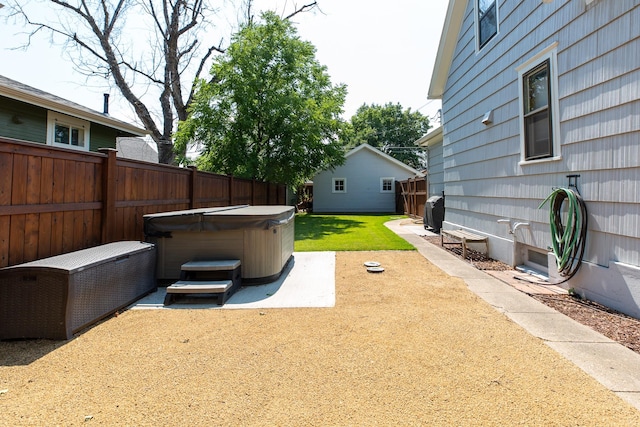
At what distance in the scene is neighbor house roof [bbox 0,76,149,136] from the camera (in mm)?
6620

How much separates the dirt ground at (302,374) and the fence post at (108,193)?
135cm

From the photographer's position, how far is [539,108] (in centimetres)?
450

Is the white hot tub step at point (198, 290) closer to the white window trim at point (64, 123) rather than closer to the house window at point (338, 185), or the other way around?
the white window trim at point (64, 123)

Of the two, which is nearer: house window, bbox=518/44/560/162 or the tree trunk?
house window, bbox=518/44/560/162

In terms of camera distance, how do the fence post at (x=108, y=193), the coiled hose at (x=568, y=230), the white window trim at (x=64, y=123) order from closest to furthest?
1. the coiled hose at (x=568, y=230)
2. the fence post at (x=108, y=193)
3. the white window trim at (x=64, y=123)

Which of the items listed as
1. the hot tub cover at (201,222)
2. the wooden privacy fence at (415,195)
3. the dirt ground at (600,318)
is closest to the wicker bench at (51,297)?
the hot tub cover at (201,222)

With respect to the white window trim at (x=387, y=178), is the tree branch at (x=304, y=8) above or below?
above

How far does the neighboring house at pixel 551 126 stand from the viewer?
3.15m

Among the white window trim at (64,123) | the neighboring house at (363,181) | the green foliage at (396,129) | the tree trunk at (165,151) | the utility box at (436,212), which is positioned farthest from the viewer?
the green foliage at (396,129)

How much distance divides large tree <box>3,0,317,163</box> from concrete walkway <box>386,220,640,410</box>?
14484 millimetres

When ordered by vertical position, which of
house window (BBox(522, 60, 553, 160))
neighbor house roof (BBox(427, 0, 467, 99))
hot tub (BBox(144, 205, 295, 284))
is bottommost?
hot tub (BBox(144, 205, 295, 284))

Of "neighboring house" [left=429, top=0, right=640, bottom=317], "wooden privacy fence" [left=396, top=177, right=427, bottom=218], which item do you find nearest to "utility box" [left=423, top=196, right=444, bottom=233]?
"neighboring house" [left=429, top=0, right=640, bottom=317]

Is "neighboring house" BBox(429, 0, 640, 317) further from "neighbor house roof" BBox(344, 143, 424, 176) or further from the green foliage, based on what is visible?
the green foliage

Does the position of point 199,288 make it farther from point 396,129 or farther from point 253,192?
point 396,129
